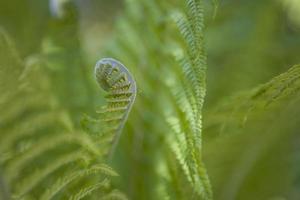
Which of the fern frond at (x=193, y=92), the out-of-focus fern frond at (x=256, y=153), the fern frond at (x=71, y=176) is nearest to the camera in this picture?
the fern frond at (x=193, y=92)

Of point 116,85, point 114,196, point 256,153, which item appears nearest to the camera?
point 116,85

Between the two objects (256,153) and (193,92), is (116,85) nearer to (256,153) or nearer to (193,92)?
(193,92)

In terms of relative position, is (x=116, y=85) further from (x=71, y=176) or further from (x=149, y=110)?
(x=149, y=110)

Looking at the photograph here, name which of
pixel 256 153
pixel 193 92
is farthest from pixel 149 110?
pixel 193 92

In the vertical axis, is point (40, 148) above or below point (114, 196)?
above

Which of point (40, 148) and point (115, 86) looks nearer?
point (115, 86)

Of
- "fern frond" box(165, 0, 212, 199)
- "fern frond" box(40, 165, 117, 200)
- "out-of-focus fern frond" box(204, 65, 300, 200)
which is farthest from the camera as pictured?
"out-of-focus fern frond" box(204, 65, 300, 200)

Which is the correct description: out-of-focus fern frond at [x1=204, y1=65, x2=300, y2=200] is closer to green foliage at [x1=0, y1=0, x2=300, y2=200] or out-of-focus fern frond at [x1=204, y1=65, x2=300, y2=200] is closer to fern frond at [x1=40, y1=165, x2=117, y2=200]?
green foliage at [x1=0, y1=0, x2=300, y2=200]

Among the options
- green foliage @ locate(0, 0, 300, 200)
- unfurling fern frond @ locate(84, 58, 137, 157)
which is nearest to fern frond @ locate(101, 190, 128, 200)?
green foliage @ locate(0, 0, 300, 200)

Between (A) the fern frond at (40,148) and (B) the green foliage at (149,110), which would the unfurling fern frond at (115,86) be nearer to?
(B) the green foliage at (149,110)

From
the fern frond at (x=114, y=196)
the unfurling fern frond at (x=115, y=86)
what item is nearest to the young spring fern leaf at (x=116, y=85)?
the unfurling fern frond at (x=115, y=86)

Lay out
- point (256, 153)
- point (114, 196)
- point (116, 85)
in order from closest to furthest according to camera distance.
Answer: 1. point (116, 85)
2. point (114, 196)
3. point (256, 153)
